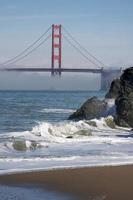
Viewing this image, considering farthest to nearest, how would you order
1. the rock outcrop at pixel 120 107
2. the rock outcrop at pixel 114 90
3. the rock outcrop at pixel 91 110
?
the rock outcrop at pixel 114 90 < the rock outcrop at pixel 91 110 < the rock outcrop at pixel 120 107

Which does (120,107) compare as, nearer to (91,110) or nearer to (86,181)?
(91,110)

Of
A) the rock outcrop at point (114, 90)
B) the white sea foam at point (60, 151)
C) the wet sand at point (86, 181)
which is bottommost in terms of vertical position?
the rock outcrop at point (114, 90)

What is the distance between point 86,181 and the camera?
7910 millimetres

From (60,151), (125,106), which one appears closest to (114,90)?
(125,106)

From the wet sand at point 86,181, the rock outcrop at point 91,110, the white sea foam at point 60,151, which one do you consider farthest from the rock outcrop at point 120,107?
the wet sand at point 86,181

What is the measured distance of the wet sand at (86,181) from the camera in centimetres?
697

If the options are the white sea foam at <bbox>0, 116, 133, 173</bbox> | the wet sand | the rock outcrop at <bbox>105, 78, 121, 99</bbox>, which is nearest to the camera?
the wet sand

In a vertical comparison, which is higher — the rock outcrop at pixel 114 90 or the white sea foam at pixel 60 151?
the white sea foam at pixel 60 151

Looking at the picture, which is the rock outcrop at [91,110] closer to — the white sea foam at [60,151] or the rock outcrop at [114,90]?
the rock outcrop at [114,90]

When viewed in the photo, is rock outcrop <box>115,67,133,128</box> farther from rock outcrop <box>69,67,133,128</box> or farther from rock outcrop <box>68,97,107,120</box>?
rock outcrop <box>68,97,107,120</box>

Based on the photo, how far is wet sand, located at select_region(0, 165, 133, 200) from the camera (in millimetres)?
6969

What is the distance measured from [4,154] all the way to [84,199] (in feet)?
15.6

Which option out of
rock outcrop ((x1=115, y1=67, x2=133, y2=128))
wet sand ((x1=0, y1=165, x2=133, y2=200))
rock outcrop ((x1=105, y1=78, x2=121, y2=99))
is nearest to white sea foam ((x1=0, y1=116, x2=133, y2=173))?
wet sand ((x1=0, y1=165, x2=133, y2=200))

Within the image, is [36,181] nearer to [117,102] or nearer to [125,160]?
[125,160]
